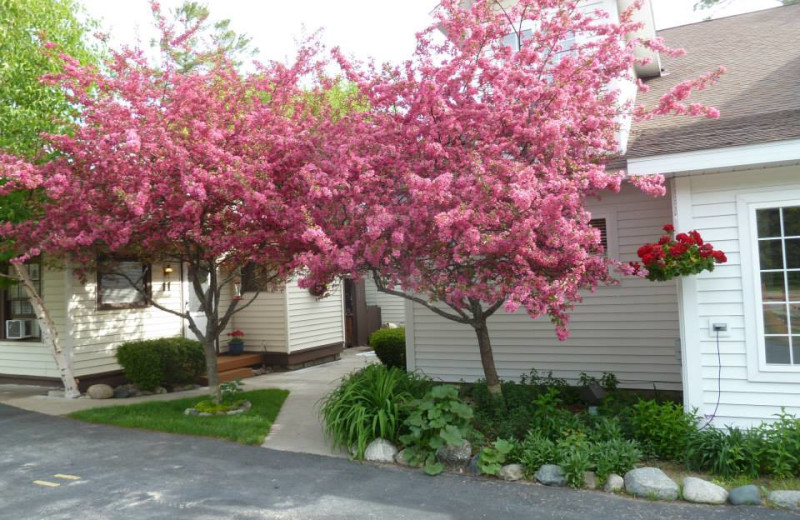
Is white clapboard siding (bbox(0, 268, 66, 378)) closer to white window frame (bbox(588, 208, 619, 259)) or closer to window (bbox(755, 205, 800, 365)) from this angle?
white window frame (bbox(588, 208, 619, 259))

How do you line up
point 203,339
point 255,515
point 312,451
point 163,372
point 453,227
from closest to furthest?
point 255,515 → point 453,227 → point 312,451 → point 203,339 → point 163,372

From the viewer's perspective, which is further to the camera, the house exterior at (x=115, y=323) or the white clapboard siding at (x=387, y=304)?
the white clapboard siding at (x=387, y=304)

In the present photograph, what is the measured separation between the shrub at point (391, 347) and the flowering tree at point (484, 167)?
502 centimetres

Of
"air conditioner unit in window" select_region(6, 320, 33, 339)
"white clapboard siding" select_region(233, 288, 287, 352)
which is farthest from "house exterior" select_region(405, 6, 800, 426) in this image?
"air conditioner unit in window" select_region(6, 320, 33, 339)

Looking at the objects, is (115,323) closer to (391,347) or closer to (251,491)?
(391,347)

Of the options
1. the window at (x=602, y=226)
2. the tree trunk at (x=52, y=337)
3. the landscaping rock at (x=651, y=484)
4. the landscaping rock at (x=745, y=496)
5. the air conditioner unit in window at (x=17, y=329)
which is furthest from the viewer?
the air conditioner unit in window at (x=17, y=329)

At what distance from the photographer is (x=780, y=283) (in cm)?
570

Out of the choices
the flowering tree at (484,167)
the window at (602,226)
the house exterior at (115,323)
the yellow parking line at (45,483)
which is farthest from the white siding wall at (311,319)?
the yellow parking line at (45,483)

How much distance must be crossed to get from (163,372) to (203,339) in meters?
2.30

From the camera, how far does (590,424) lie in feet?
20.5

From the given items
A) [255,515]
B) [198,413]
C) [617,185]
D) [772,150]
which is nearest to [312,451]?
[255,515]

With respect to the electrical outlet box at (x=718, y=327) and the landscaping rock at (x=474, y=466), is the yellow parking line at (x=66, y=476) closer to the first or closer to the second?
the landscaping rock at (x=474, y=466)

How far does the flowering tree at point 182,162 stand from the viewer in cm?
693

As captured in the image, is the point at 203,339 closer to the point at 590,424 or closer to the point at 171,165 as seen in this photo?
the point at 171,165
